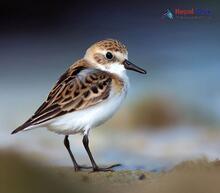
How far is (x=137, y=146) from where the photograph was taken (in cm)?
594

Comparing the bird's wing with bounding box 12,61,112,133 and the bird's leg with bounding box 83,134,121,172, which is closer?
the bird's wing with bounding box 12,61,112,133

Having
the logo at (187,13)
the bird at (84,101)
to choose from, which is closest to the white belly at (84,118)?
the bird at (84,101)

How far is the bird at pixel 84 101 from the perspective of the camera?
16.0 feet

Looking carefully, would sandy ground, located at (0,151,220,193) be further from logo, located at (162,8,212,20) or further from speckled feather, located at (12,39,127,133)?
logo, located at (162,8,212,20)

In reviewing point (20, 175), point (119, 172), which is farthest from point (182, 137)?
point (20, 175)

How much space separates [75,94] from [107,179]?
1.87 ft

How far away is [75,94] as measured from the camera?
4930 mm

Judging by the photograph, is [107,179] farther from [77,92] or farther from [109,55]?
[109,55]

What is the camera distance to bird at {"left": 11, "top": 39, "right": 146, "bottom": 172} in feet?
16.0

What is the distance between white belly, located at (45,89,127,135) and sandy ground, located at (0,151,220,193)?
0.29 m

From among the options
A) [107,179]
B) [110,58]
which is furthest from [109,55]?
[107,179]

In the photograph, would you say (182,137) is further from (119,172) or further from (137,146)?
(119,172)

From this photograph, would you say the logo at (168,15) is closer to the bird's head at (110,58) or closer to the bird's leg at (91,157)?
the bird's head at (110,58)

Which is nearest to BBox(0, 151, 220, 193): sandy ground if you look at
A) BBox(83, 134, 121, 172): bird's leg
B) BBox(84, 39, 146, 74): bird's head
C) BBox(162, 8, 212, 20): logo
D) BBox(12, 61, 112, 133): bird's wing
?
BBox(83, 134, 121, 172): bird's leg
